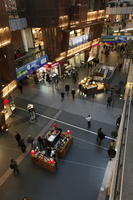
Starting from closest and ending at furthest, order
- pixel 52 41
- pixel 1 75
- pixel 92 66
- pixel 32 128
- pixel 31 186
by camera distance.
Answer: pixel 31 186 → pixel 1 75 → pixel 32 128 → pixel 52 41 → pixel 92 66

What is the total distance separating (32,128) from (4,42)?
7.57 m

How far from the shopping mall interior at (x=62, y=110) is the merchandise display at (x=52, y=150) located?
2.8 inches

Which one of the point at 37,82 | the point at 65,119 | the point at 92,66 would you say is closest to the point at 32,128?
the point at 65,119

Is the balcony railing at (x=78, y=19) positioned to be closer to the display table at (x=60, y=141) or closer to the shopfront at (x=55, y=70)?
the shopfront at (x=55, y=70)

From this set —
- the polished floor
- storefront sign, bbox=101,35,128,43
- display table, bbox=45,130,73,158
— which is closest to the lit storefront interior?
the polished floor

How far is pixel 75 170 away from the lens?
10469 millimetres

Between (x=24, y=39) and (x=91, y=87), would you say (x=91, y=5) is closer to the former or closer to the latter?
(x=24, y=39)

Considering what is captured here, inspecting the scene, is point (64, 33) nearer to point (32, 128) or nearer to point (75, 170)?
point (32, 128)

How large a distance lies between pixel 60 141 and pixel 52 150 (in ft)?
3.70

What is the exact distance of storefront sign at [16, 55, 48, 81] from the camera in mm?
15931

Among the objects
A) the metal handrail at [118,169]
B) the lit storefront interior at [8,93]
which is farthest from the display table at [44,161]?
the lit storefront interior at [8,93]

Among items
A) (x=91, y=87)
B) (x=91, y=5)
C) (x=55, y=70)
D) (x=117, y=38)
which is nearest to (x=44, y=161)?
(x=91, y=87)

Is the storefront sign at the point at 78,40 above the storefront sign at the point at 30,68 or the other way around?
above

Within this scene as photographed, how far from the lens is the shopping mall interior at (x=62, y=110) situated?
928 centimetres
